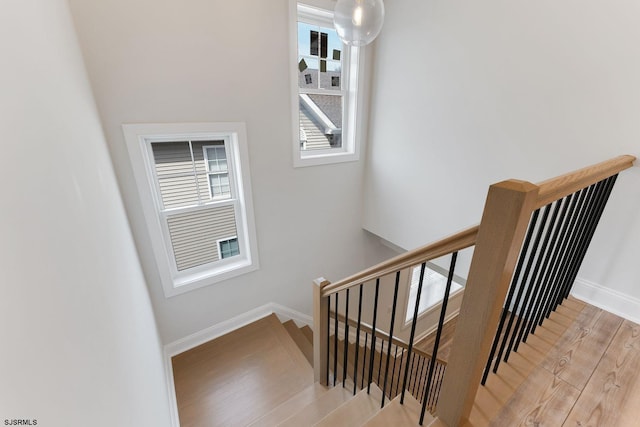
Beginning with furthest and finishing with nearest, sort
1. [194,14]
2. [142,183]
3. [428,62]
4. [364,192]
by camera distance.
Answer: [364,192] → [428,62] → [142,183] → [194,14]

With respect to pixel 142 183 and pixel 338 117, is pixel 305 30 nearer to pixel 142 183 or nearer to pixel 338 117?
pixel 338 117

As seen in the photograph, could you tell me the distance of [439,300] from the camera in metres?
5.06

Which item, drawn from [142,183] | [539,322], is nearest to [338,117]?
[142,183]

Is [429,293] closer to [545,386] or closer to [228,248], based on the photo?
[228,248]

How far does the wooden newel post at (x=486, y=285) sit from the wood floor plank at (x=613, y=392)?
0.49 meters

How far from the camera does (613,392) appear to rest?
3.58ft

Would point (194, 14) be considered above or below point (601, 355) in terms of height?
above

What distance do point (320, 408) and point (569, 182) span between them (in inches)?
74.5

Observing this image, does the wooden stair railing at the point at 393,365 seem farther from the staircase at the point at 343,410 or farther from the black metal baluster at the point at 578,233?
the black metal baluster at the point at 578,233

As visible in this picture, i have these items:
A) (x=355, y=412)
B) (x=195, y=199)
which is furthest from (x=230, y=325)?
(x=355, y=412)

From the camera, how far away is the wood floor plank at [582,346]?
117cm

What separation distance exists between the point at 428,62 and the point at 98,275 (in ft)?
9.11

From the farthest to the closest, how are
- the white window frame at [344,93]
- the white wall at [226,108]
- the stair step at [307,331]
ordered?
the stair step at [307,331] < the white window frame at [344,93] < the white wall at [226,108]

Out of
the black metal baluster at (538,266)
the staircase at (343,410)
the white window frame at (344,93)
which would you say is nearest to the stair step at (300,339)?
the staircase at (343,410)
